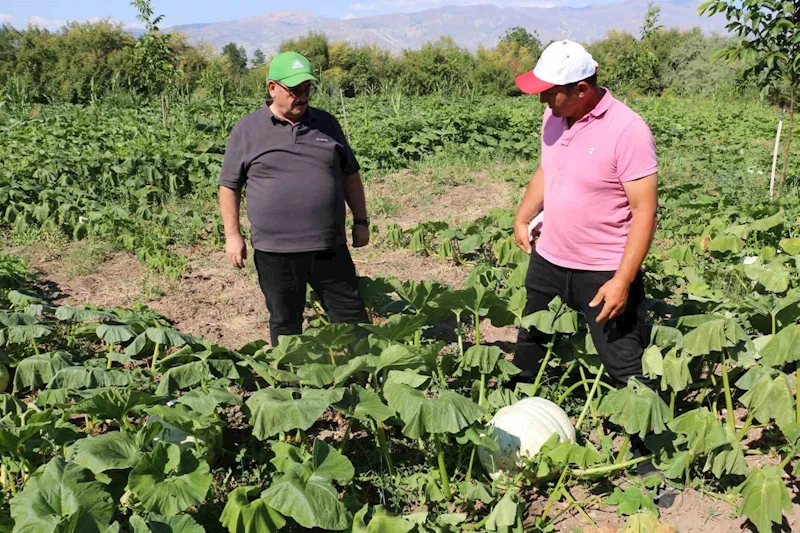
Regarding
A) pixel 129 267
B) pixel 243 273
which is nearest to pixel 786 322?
pixel 243 273

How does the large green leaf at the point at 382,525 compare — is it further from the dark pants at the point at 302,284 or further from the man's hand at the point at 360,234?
the man's hand at the point at 360,234

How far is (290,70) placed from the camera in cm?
320

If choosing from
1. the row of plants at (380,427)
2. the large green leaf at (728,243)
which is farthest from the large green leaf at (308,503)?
the large green leaf at (728,243)

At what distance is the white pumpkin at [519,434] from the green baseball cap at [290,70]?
181cm

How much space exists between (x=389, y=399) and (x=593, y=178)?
4.06 ft

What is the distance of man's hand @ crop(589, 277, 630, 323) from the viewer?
2.81 m

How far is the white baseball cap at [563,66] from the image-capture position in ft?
8.84

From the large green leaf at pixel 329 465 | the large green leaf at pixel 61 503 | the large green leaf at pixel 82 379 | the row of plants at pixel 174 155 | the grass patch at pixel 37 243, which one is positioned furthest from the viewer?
the row of plants at pixel 174 155

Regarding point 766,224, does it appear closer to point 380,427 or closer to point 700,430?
point 700,430

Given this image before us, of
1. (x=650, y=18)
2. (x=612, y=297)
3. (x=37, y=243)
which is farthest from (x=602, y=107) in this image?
(x=650, y=18)

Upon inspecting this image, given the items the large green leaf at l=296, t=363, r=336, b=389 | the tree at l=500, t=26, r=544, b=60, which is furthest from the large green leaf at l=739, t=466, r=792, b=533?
the tree at l=500, t=26, r=544, b=60

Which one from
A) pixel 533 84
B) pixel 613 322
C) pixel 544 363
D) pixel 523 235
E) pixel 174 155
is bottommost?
pixel 544 363

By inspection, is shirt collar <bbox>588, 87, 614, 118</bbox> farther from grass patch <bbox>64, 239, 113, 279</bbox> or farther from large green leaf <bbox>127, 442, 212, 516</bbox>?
grass patch <bbox>64, 239, 113, 279</bbox>

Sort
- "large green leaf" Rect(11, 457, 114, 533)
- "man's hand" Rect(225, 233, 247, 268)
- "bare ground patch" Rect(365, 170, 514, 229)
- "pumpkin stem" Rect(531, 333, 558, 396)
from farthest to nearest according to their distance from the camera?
1. "bare ground patch" Rect(365, 170, 514, 229)
2. "man's hand" Rect(225, 233, 247, 268)
3. "pumpkin stem" Rect(531, 333, 558, 396)
4. "large green leaf" Rect(11, 457, 114, 533)
